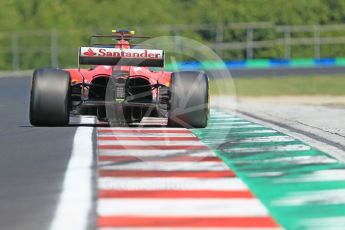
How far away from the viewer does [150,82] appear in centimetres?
1467

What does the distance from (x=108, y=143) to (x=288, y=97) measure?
20.2 meters

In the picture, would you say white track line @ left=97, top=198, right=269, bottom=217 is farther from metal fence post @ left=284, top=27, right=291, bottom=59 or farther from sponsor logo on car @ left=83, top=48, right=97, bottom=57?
metal fence post @ left=284, top=27, right=291, bottom=59

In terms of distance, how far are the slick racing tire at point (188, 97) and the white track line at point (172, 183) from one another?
5275 millimetres

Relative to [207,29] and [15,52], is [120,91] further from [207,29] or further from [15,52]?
[207,29]

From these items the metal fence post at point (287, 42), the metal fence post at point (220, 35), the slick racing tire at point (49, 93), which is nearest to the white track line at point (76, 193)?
the slick racing tire at point (49, 93)

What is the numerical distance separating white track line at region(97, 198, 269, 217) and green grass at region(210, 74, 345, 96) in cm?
2636

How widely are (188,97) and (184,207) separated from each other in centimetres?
692

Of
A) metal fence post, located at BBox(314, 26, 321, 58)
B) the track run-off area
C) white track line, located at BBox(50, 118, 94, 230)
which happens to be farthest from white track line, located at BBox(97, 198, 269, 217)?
metal fence post, located at BBox(314, 26, 321, 58)

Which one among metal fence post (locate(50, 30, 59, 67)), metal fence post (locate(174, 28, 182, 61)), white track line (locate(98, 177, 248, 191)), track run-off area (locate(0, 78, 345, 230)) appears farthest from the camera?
metal fence post (locate(174, 28, 182, 61))

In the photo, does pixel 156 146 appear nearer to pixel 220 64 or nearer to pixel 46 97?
pixel 46 97

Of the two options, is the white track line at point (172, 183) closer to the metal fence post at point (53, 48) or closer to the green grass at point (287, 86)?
the green grass at point (287, 86)

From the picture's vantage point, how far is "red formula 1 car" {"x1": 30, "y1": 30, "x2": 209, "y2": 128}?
46.5ft

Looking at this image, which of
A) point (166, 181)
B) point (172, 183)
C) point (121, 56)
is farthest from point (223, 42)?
point (172, 183)

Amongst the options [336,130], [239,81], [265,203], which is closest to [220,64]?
[239,81]
